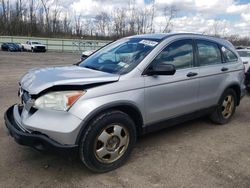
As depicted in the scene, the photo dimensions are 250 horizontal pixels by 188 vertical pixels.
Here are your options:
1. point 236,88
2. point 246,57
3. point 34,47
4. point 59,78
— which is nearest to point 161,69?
point 59,78

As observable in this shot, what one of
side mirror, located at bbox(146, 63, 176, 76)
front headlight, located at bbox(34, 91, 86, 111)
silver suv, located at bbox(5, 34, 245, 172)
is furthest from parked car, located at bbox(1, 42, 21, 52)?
front headlight, located at bbox(34, 91, 86, 111)

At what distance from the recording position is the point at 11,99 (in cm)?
743

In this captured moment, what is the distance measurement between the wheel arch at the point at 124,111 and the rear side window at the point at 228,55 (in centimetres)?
256

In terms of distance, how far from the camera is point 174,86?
4332mm

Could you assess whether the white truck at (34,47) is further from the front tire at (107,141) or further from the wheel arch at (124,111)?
the front tire at (107,141)

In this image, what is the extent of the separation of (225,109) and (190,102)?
1422 millimetres

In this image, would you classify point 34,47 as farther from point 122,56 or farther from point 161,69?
point 161,69

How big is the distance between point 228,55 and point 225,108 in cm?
104

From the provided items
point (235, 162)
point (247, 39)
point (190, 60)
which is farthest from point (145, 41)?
point (247, 39)

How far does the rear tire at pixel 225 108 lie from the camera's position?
218 inches

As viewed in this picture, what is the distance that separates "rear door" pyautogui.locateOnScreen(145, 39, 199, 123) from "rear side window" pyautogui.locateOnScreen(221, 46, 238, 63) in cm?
108

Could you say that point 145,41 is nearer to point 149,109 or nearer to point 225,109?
point 149,109

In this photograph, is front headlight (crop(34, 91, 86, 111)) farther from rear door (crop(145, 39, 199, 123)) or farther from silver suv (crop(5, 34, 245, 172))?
rear door (crop(145, 39, 199, 123))

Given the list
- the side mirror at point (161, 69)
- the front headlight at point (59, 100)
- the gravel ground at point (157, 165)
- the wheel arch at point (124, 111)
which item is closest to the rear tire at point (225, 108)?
the gravel ground at point (157, 165)
